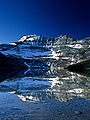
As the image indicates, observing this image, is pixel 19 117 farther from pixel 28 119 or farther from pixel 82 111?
pixel 82 111

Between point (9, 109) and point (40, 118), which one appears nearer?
point (40, 118)

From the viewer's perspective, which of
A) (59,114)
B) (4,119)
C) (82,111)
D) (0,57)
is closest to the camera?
(4,119)

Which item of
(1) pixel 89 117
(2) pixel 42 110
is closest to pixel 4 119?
(2) pixel 42 110

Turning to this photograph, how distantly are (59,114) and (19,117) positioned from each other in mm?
2436

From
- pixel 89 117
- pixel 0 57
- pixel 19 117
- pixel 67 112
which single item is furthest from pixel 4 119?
pixel 0 57

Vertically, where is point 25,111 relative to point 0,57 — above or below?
below

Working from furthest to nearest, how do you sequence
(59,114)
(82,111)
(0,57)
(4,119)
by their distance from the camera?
1. (0,57)
2. (82,111)
3. (59,114)
4. (4,119)

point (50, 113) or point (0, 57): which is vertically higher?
point (0, 57)

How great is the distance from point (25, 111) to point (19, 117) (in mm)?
1305

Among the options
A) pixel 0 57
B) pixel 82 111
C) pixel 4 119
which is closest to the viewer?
pixel 4 119

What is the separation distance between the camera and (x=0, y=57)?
164000 mm

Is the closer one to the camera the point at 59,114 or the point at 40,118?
the point at 40,118

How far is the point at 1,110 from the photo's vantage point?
35.8 ft

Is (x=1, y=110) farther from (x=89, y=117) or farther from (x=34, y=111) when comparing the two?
(x=89, y=117)
